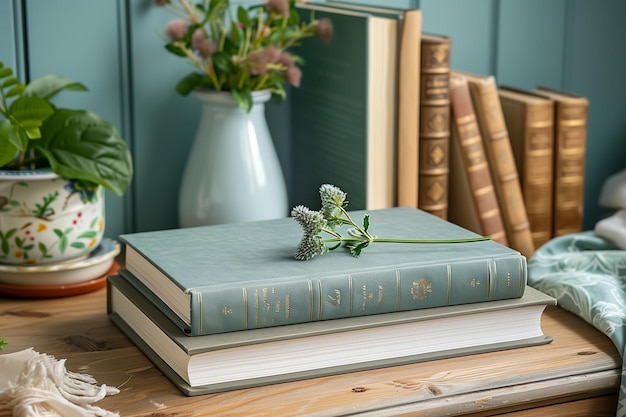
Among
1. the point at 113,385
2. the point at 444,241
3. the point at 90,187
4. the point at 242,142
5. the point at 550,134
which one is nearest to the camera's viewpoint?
the point at 113,385

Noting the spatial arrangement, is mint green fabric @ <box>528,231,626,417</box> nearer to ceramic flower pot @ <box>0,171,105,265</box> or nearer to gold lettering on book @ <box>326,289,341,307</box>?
gold lettering on book @ <box>326,289,341,307</box>

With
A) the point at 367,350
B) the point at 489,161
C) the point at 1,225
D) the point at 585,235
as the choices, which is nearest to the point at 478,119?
the point at 489,161

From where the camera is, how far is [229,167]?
1182 mm

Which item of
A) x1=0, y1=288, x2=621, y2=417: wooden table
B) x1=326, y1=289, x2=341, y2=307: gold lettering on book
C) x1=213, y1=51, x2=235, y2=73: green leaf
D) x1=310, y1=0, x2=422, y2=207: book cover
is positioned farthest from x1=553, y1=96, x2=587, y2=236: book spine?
x1=326, y1=289, x2=341, y2=307: gold lettering on book

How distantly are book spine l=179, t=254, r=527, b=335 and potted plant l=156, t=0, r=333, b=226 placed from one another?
354 mm

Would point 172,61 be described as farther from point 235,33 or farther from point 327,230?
point 327,230

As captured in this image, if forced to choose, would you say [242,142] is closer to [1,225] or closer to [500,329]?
[1,225]

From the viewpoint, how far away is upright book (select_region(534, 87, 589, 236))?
1281mm

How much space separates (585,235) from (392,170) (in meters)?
0.25

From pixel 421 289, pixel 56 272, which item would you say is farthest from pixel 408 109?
pixel 56 272

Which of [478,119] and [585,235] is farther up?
[478,119]

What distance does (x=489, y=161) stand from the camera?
1.27 m

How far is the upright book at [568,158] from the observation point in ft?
4.20

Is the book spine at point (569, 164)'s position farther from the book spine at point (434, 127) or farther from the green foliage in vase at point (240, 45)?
the green foliage in vase at point (240, 45)
